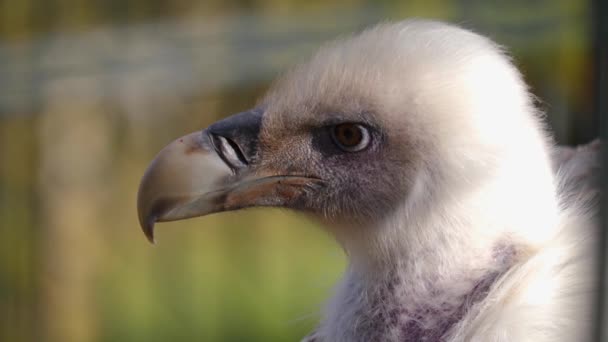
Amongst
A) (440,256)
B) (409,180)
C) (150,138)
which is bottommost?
(150,138)

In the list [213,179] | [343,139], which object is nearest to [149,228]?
[213,179]

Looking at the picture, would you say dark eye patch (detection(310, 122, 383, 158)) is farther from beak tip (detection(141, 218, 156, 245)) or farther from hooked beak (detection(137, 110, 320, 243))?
beak tip (detection(141, 218, 156, 245))

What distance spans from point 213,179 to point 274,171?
0.35ft

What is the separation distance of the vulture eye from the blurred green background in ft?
5.37

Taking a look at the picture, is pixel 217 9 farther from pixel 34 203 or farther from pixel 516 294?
pixel 516 294

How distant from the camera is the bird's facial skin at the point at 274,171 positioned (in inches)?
58.5

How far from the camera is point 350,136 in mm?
1537

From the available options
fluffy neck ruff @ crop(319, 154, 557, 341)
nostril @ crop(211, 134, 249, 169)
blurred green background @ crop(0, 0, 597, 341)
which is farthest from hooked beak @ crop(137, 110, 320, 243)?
blurred green background @ crop(0, 0, 597, 341)

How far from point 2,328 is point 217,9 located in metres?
1.46

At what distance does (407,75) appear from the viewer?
1488 millimetres

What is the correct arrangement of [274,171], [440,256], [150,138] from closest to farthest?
1. [440,256]
2. [274,171]
3. [150,138]

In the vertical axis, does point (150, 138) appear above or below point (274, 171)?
below

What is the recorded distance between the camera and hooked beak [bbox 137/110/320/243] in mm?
1479

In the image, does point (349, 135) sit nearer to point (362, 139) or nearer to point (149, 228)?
point (362, 139)
